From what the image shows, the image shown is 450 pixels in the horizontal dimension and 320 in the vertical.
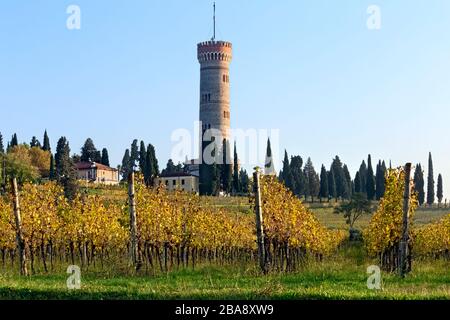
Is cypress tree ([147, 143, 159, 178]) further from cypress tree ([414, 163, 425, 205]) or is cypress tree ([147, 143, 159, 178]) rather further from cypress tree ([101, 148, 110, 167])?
cypress tree ([414, 163, 425, 205])

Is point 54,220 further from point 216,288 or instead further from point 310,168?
point 310,168

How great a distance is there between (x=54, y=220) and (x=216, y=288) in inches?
722

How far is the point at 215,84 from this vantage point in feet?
385

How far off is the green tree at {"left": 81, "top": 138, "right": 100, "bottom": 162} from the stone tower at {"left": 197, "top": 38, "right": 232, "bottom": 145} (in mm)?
21336

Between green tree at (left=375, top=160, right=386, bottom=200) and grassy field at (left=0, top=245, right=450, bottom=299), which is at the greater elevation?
green tree at (left=375, top=160, right=386, bottom=200)

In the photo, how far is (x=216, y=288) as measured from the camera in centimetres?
1220

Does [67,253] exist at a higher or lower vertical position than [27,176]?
lower

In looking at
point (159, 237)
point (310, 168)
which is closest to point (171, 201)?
point (159, 237)

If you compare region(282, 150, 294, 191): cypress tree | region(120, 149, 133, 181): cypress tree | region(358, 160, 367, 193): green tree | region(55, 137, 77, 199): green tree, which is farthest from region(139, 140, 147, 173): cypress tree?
region(358, 160, 367, 193): green tree

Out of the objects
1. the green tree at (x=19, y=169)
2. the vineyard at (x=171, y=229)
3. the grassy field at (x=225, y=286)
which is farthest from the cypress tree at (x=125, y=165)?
the grassy field at (x=225, y=286)

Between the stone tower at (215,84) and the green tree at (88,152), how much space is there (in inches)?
840

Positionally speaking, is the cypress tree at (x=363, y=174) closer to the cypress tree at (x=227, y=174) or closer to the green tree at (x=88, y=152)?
the cypress tree at (x=227, y=174)

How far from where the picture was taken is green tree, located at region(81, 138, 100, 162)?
11906 cm

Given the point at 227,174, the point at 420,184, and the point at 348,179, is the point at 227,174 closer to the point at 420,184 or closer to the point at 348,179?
the point at 348,179
